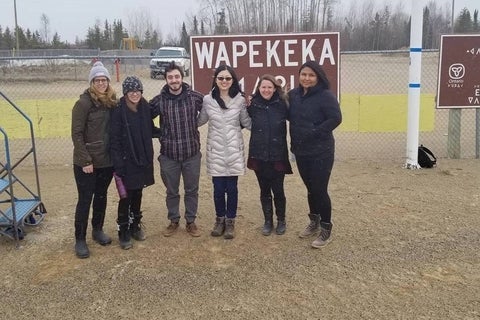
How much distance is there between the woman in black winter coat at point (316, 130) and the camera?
425cm

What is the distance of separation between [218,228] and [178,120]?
45.7 inches

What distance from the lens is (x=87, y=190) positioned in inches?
170

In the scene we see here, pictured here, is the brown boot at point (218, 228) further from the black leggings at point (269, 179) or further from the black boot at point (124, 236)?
the black boot at point (124, 236)

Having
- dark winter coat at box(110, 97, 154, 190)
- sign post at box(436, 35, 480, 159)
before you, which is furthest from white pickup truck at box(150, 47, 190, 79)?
sign post at box(436, 35, 480, 159)

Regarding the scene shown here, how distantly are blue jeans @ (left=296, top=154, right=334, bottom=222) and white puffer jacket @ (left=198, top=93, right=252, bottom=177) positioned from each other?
0.58 meters

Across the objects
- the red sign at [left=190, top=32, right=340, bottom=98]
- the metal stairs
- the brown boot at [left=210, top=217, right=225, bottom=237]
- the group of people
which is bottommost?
the brown boot at [left=210, top=217, right=225, bottom=237]

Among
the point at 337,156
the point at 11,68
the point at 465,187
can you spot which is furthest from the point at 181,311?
the point at 11,68

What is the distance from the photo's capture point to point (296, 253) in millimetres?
4402

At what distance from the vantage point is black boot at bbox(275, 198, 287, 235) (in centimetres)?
479

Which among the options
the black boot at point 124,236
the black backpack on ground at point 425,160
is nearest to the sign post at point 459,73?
the black backpack on ground at point 425,160

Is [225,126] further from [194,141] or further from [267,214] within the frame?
[267,214]

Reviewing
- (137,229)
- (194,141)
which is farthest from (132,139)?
(137,229)

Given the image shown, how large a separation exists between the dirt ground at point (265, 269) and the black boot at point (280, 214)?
77mm

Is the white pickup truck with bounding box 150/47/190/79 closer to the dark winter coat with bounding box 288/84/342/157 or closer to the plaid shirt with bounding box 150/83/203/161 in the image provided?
the plaid shirt with bounding box 150/83/203/161
